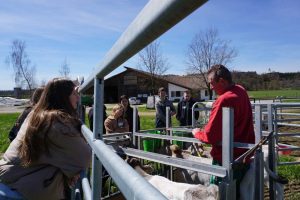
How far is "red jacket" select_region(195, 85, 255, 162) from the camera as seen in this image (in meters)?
3.99

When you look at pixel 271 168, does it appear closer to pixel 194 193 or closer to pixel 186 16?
pixel 194 193

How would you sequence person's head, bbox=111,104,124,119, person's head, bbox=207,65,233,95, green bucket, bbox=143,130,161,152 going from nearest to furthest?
1. person's head, bbox=207,65,233,95
2. green bucket, bbox=143,130,161,152
3. person's head, bbox=111,104,124,119

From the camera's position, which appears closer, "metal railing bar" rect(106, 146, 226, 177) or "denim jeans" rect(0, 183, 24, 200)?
"denim jeans" rect(0, 183, 24, 200)

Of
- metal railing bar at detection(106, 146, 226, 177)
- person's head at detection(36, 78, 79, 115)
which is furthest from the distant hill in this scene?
person's head at detection(36, 78, 79, 115)

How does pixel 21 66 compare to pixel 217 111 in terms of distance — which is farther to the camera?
pixel 21 66

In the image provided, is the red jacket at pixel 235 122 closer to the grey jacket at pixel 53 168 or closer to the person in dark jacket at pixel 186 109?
the grey jacket at pixel 53 168

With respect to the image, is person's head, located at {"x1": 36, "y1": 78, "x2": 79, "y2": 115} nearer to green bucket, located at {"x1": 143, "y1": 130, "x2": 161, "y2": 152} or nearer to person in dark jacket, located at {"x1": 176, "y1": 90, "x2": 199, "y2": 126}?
green bucket, located at {"x1": 143, "y1": 130, "x2": 161, "y2": 152}

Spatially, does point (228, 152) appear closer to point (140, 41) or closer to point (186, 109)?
point (140, 41)

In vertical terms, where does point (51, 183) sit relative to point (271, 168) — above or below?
above

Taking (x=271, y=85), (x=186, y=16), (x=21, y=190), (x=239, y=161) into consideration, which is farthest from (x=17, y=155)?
(x=271, y=85)

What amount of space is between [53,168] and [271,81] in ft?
264

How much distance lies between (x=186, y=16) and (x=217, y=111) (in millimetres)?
3440

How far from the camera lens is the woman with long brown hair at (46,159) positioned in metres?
2.15

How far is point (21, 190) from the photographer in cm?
214
